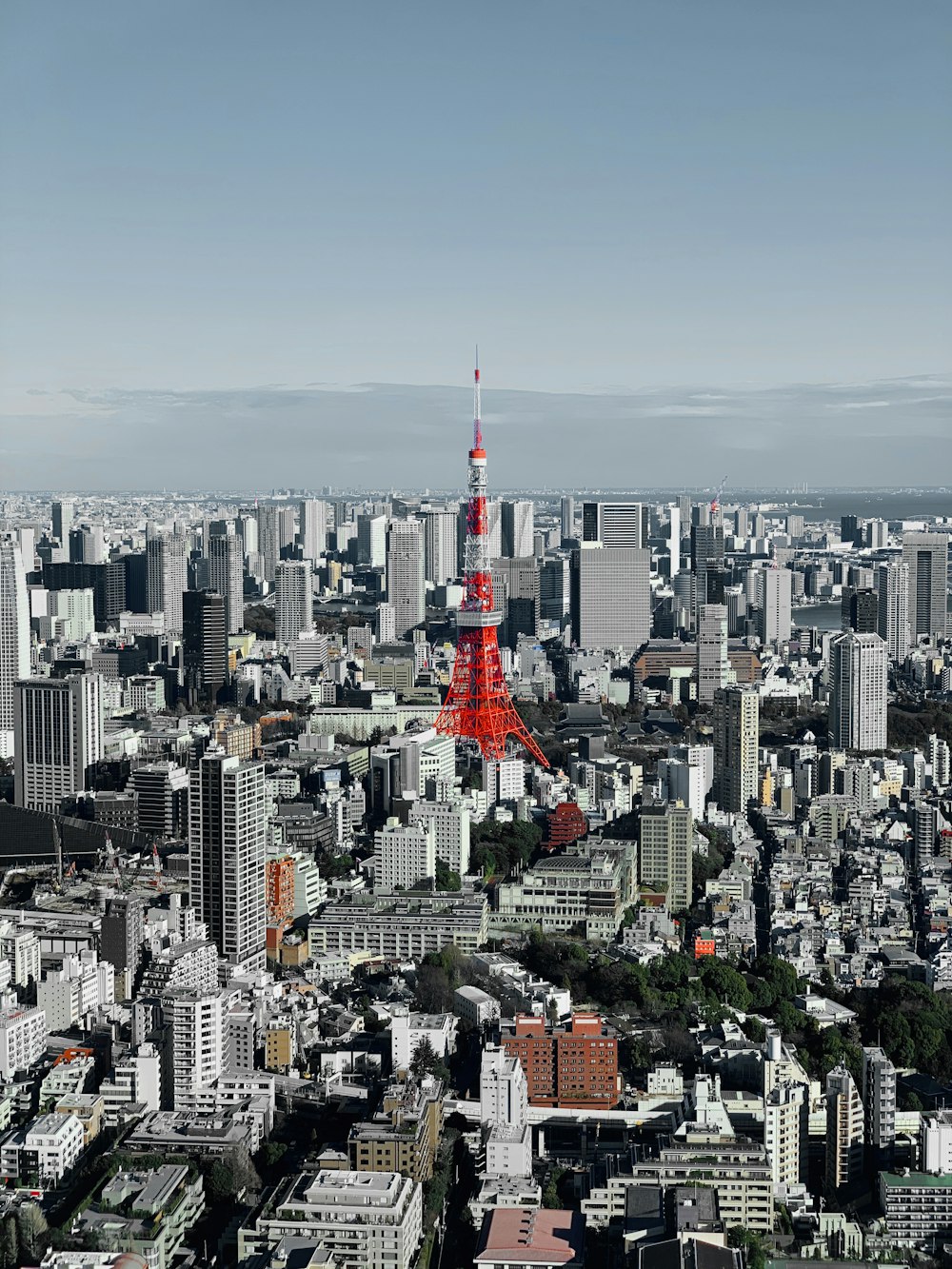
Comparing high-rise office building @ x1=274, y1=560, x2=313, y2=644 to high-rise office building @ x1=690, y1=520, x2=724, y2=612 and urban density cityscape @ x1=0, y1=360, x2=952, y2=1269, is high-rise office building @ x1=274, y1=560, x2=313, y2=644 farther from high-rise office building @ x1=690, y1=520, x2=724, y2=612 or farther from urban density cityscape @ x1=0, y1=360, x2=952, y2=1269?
high-rise office building @ x1=690, y1=520, x2=724, y2=612

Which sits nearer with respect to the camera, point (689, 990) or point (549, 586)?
point (689, 990)

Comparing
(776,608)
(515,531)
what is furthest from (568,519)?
(776,608)

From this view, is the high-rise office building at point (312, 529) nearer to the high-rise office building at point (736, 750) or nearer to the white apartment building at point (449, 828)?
the high-rise office building at point (736, 750)

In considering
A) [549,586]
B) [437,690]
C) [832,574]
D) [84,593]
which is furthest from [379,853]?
[832,574]

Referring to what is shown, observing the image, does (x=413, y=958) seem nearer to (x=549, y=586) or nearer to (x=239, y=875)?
(x=239, y=875)

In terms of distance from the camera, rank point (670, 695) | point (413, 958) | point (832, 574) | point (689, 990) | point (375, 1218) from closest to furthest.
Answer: point (375, 1218) → point (689, 990) → point (413, 958) → point (670, 695) → point (832, 574)

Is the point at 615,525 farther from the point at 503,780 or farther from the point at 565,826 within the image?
the point at 565,826
